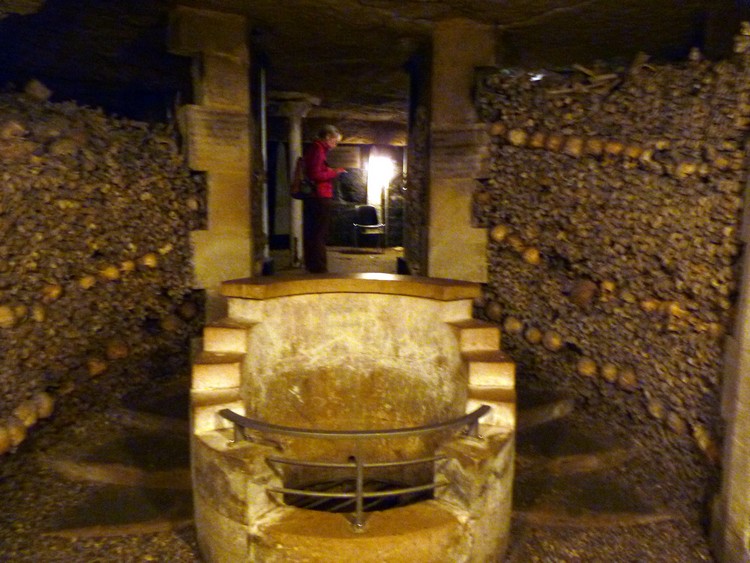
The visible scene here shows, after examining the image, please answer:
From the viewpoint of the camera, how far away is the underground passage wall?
3.24 meters

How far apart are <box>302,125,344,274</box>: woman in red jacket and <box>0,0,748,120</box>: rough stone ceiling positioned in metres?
0.86

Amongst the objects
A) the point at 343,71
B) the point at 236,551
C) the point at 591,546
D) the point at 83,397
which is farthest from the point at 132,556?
the point at 343,71

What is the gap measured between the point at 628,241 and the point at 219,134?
3.12 metres

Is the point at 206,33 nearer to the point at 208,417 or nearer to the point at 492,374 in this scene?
the point at 208,417

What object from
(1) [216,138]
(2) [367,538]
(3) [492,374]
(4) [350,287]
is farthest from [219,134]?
(2) [367,538]

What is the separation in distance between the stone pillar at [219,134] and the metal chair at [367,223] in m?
6.19

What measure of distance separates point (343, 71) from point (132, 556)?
5.05 m

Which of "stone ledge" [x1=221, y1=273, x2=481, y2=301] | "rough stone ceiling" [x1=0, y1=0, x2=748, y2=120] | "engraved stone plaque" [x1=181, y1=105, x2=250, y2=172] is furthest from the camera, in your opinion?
"engraved stone plaque" [x1=181, y1=105, x2=250, y2=172]

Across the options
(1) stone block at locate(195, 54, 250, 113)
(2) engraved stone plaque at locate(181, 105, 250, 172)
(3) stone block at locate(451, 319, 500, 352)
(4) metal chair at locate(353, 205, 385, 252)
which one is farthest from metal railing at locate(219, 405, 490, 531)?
(4) metal chair at locate(353, 205, 385, 252)

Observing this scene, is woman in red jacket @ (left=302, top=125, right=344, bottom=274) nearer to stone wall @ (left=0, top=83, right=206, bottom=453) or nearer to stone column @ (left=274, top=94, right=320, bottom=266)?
stone wall @ (left=0, top=83, right=206, bottom=453)

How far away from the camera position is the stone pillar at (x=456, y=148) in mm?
4895

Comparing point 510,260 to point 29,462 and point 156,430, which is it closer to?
point 156,430

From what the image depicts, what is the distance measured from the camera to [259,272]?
5.47 meters

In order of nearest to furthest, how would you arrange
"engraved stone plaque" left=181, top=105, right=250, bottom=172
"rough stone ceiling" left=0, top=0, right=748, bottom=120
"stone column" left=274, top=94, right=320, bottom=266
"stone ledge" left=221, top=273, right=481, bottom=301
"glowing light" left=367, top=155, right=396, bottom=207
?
"stone ledge" left=221, top=273, right=481, bottom=301
"rough stone ceiling" left=0, top=0, right=748, bottom=120
"engraved stone plaque" left=181, top=105, right=250, bottom=172
"stone column" left=274, top=94, right=320, bottom=266
"glowing light" left=367, top=155, right=396, bottom=207
